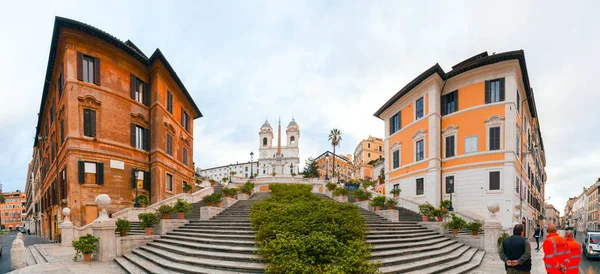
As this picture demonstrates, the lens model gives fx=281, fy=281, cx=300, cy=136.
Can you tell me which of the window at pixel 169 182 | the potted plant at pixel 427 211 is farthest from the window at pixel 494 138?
the window at pixel 169 182

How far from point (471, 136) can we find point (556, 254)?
15838 mm

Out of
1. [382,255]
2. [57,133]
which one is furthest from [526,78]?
[57,133]

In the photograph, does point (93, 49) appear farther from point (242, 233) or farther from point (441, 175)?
point (441, 175)

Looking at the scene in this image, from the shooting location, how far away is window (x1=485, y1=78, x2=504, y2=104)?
19.2 meters

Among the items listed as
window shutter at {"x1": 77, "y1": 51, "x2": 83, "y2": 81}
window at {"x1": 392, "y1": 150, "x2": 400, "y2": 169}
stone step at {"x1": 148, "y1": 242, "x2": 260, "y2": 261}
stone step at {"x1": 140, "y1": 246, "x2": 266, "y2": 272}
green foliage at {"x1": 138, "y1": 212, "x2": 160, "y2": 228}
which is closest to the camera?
stone step at {"x1": 140, "y1": 246, "x2": 266, "y2": 272}

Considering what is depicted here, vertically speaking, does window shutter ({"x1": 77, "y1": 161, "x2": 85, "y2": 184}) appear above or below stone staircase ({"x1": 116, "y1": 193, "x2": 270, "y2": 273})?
above

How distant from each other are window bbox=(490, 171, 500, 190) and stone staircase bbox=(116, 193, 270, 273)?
54.4 feet

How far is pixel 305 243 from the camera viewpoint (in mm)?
6941

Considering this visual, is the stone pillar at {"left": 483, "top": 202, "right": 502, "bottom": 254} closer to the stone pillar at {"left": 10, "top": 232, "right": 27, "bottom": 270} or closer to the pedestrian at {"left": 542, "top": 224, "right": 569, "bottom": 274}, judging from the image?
the pedestrian at {"left": 542, "top": 224, "right": 569, "bottom": 274}

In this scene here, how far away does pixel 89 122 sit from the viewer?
57.1 feet

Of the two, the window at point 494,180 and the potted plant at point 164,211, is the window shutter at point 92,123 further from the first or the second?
the window at point 494,180

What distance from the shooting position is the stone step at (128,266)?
908 cm

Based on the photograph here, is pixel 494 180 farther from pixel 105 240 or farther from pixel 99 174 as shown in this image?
pixel 99 174

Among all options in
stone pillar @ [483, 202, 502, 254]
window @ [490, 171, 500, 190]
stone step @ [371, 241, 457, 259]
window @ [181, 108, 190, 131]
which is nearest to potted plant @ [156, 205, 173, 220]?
stone step @ [371, 241, 457, 259]
